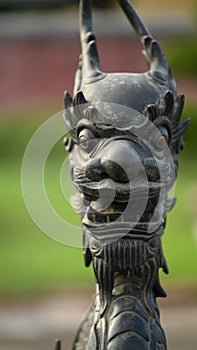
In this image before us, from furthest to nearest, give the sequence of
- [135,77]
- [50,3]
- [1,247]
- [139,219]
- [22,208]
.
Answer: [50,3]
[22,208]
[1,247]
[135,77]
[139,219]

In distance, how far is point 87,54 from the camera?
1840 millimetres

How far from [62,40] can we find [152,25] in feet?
4.78

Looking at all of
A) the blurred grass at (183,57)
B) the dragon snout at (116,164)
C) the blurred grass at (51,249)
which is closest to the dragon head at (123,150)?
the dragon snout at (116,164)

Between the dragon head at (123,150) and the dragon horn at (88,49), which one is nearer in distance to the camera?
the dragon head at (123,150)

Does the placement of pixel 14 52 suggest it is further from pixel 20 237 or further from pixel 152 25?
pixel 20 237

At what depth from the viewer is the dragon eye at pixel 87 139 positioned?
1686mm

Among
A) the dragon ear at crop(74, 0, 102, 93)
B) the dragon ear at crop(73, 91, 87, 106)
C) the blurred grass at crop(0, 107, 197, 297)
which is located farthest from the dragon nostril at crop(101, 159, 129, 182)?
the blurred grass at crop(0, 107, 197, 297)

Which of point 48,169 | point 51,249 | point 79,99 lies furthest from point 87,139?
point 48,169

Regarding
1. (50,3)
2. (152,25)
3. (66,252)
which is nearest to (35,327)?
(66,252)

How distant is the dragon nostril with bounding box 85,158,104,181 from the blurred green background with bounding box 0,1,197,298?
4.20 metres

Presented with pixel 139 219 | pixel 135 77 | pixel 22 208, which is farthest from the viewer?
pixel 22 208

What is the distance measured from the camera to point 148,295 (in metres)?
1.72

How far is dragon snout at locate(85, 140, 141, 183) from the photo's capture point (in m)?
1.61

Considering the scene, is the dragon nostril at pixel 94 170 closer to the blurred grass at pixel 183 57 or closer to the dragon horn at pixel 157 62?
the dragon horn at pixel 157 62
